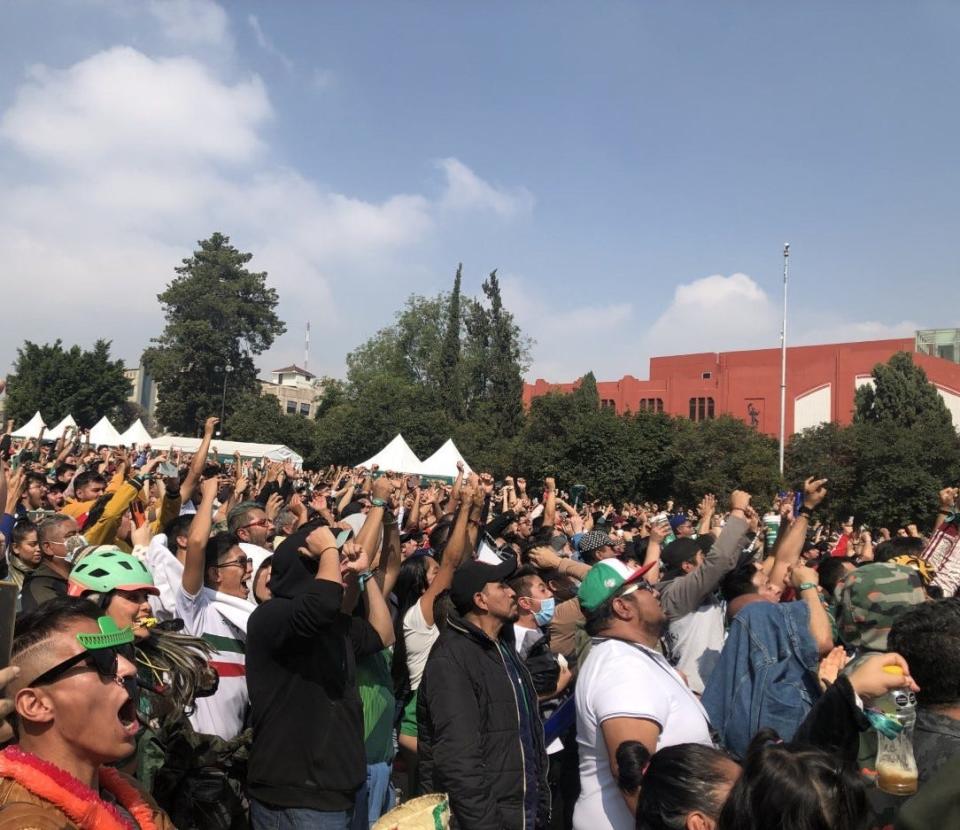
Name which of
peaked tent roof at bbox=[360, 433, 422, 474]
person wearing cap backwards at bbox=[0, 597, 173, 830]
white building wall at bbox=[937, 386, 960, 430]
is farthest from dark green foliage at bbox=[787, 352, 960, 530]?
person wearing cap backwards at bbox=[0, 597, 173, 830]

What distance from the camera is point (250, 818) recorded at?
347 centimetres

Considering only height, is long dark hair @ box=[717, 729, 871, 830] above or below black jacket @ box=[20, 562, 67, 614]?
above

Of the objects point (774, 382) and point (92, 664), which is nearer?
point (92, 664)

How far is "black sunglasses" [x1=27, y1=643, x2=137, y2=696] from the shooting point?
2.09 metres

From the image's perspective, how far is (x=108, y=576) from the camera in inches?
128

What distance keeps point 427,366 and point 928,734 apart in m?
60.8

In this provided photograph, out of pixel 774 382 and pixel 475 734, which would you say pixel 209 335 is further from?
pixel 475 734

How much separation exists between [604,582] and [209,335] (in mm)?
61071

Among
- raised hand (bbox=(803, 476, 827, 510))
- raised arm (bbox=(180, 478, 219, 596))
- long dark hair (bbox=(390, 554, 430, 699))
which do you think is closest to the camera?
raised arm (bbox=(180, 478, 219, 596))

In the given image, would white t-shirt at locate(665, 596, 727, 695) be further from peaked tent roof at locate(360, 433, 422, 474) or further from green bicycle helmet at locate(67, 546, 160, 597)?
peaked tent roof at locate(360, 433, 422, 474)

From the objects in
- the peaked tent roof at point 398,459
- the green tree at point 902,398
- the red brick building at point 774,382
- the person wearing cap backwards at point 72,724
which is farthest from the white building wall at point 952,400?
the person wearing cap backwards at point 72,724

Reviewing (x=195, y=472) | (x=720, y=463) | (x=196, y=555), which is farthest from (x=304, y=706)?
(x=720, y=463)

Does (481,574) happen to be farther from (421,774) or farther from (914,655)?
(914,655)

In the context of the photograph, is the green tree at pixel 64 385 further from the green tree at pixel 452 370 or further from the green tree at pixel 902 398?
the green tree at pixel 902 398
